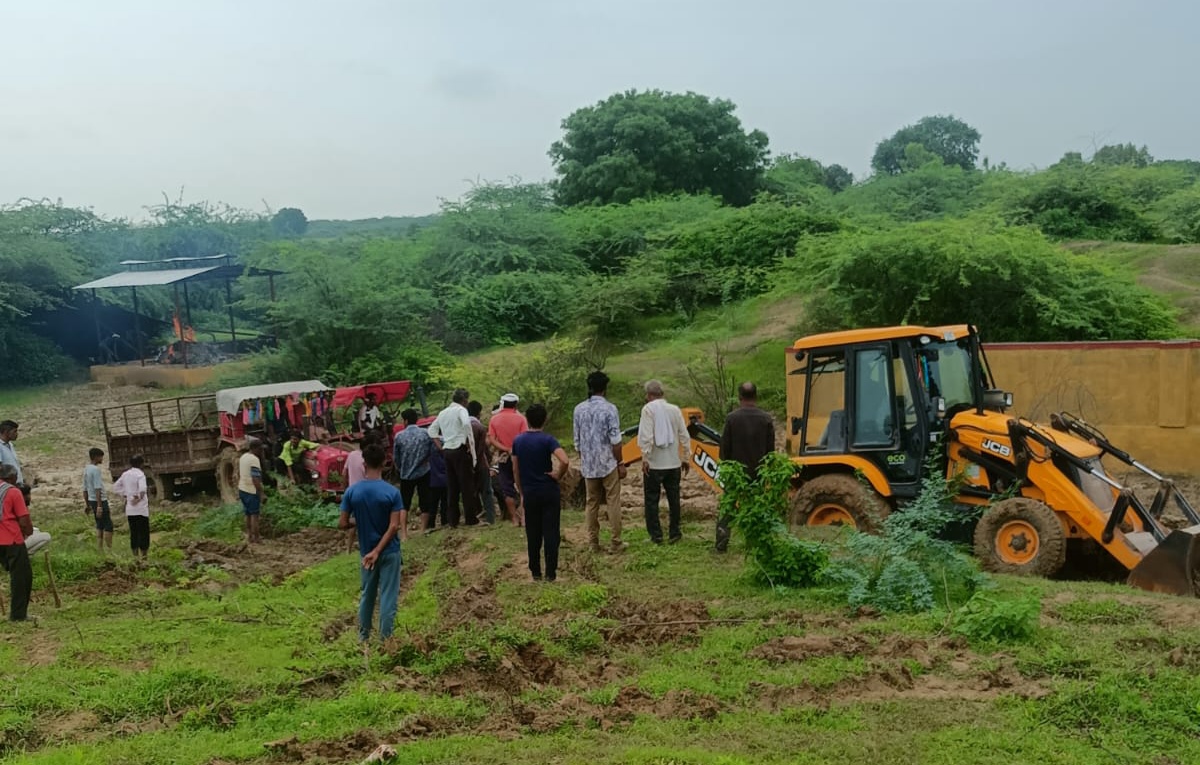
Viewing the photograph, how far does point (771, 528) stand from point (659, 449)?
2.06 metres

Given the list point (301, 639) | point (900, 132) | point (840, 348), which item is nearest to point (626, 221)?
point (840, 348)

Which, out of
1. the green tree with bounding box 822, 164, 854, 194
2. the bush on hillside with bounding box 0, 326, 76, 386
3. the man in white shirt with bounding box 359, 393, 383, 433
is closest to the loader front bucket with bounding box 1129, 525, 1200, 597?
the man in white shirt with bounding box 359, 393, 383, 433

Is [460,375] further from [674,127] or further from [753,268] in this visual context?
[674,127]

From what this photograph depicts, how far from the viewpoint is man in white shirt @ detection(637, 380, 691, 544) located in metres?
10.0

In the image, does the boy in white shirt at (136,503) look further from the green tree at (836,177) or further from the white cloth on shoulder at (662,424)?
the green tree at (836,177)

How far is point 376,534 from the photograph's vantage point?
24.5 ft

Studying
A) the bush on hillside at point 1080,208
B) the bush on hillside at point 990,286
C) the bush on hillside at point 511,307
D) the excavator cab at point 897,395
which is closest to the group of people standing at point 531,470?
the excavator cab at point 897,395

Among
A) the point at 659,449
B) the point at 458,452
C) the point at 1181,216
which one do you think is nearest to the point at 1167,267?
the point at 1181,216

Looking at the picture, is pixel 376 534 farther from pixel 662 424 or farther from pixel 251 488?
pixel 251 488

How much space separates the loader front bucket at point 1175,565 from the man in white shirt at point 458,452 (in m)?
6.88

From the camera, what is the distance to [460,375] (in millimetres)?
20297

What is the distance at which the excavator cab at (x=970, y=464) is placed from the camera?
8.53 metres

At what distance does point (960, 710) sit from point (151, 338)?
3919 centimetres

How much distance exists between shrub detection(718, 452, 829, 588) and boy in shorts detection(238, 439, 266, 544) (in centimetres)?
714
